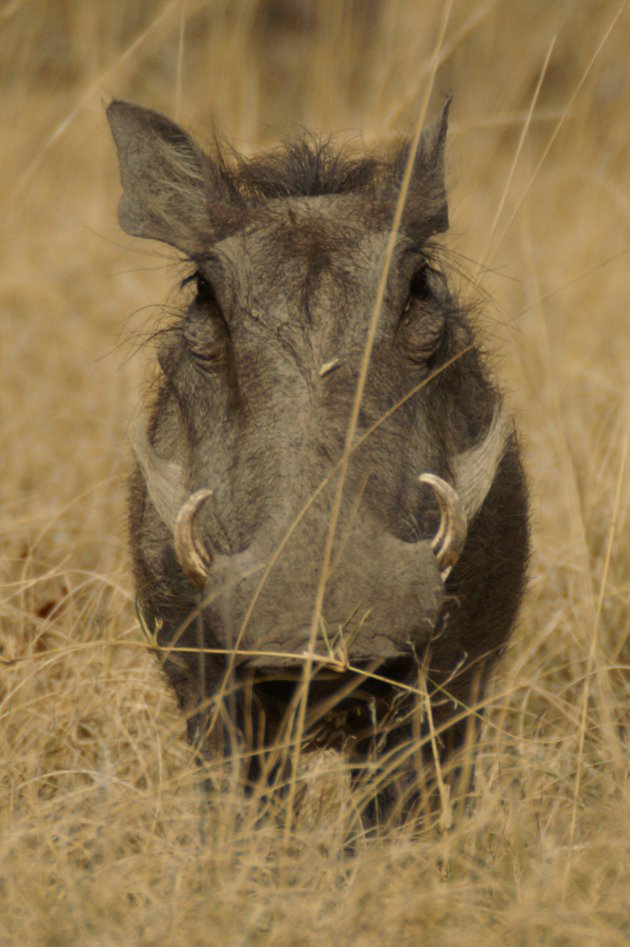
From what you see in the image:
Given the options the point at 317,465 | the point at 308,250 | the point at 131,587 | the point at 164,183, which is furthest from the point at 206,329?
the point at 131,587

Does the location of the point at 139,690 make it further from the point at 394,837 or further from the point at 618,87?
the point at 618,87

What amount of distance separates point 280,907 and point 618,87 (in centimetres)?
816

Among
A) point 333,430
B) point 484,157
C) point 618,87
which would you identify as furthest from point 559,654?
point 618,87

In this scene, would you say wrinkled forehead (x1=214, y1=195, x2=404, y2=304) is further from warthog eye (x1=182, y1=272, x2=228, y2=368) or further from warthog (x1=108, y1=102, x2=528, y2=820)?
warthog eye (x1=182, y1=272, x2=228, y2=368)

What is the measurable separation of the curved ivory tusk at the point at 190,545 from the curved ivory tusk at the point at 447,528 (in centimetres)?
43

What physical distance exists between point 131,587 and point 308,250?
164 cm

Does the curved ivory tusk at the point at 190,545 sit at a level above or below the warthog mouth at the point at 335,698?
above

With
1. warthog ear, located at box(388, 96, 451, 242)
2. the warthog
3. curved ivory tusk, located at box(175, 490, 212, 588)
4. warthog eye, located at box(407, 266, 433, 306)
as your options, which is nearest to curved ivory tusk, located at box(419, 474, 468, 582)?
the warthog

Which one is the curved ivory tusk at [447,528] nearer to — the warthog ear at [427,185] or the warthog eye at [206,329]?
the warthog eye at [206,329]

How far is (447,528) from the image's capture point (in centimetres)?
277

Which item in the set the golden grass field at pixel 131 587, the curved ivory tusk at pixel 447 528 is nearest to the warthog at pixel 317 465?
the curved ivory tusk at pixel 447 528

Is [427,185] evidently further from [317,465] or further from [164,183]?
[317,465]

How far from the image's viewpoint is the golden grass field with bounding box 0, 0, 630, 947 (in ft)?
8.38

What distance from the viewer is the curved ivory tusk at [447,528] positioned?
2.76 metres
